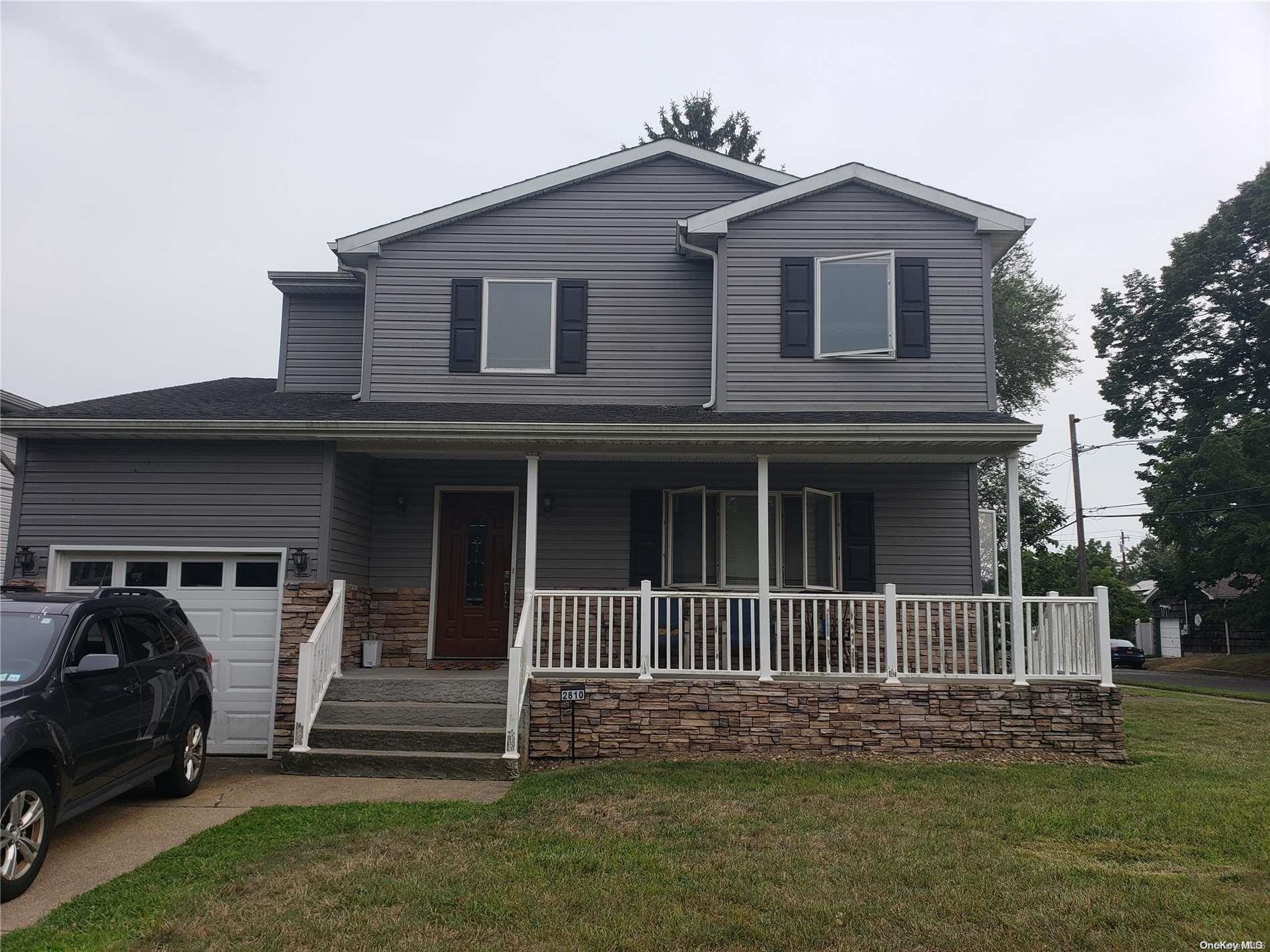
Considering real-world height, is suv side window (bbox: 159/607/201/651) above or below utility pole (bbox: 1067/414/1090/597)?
below

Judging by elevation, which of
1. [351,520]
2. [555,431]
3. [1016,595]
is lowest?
[1016,595]

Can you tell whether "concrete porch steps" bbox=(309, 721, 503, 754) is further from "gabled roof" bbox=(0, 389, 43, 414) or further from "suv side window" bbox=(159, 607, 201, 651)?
"gabled roof" bbox=(0, 389, 43, 414)

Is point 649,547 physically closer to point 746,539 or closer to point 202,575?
point 746,539

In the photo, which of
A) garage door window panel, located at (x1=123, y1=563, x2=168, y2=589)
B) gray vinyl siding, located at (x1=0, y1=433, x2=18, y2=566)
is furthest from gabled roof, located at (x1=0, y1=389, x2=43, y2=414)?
garage door window panel, located at (x1=123, y1=563, x2=168, y2=589)

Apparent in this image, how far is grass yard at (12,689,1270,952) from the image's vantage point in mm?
4266

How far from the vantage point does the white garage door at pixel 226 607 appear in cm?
898

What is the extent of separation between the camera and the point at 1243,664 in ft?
91.9

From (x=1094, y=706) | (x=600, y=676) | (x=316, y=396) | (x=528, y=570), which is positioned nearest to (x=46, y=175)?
(x=316, y=396)

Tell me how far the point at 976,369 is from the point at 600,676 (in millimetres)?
5604

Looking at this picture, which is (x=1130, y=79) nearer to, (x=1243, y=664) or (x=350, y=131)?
(x=350, y=131)

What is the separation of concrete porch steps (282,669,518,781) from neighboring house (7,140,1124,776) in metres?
0.03

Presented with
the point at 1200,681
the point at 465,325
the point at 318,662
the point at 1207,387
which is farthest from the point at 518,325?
the point at 1207,387

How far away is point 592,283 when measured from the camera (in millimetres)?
11531

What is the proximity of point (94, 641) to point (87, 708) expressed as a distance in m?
0.63
